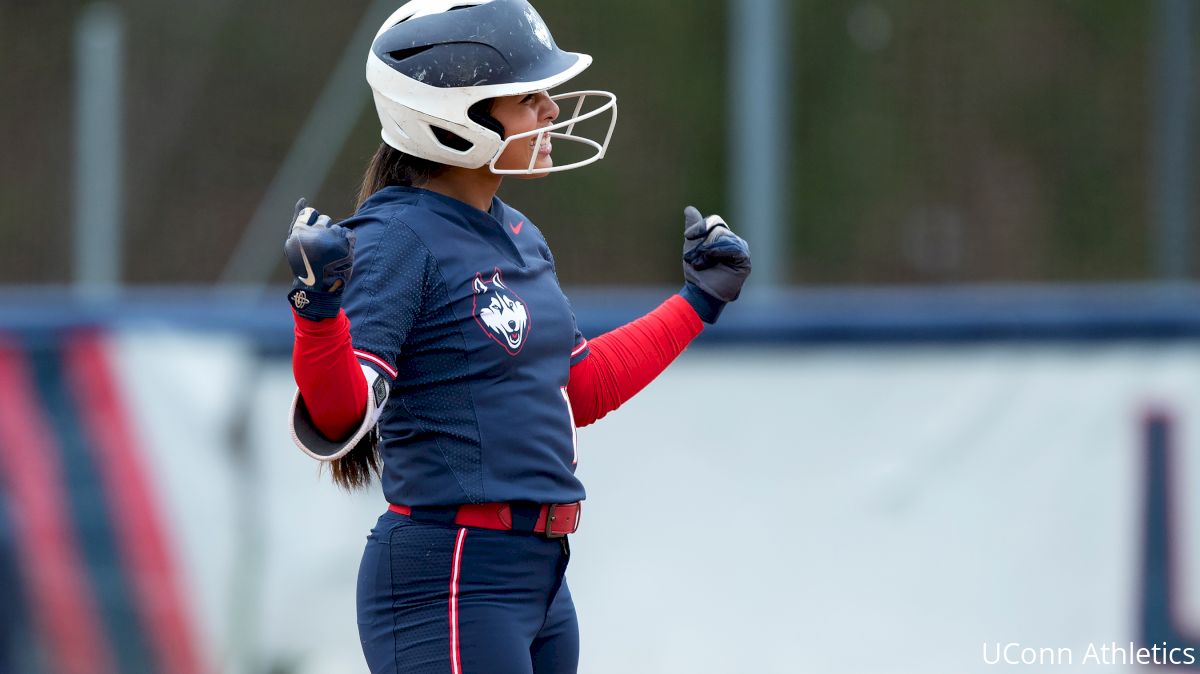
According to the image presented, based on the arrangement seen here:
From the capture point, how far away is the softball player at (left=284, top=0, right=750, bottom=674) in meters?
2.55

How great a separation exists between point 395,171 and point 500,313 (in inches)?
15.0

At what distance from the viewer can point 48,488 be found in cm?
476

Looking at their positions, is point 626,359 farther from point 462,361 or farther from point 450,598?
point 450,598

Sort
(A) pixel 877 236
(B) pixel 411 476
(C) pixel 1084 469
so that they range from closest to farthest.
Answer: (B) pixel 411 476, (C) pixel 1084 469, (A) pixel 877 236

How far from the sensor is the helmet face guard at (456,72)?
2.60 metres

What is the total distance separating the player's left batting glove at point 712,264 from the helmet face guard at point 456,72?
0.51 meters

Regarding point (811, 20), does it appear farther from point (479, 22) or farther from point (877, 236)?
point (479, 22)

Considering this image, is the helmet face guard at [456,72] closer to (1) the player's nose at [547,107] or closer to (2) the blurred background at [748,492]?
(1) the player's nose at [547,107]

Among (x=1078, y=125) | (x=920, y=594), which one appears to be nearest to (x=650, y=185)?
(x=1078, y=125)

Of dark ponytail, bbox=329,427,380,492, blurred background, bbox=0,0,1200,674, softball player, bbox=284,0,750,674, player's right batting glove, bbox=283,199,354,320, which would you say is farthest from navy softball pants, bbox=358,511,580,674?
blurred background, bbox=0,0,1200,674

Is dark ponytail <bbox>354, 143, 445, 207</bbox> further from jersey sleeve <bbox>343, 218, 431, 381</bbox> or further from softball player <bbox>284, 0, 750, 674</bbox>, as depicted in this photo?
jersey sleeve <bbox>343, 218, 431, 381</bbox>

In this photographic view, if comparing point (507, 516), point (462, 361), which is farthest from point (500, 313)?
point (507, 516)

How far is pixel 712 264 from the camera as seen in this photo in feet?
10.2

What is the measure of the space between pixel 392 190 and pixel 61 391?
2.56 m
